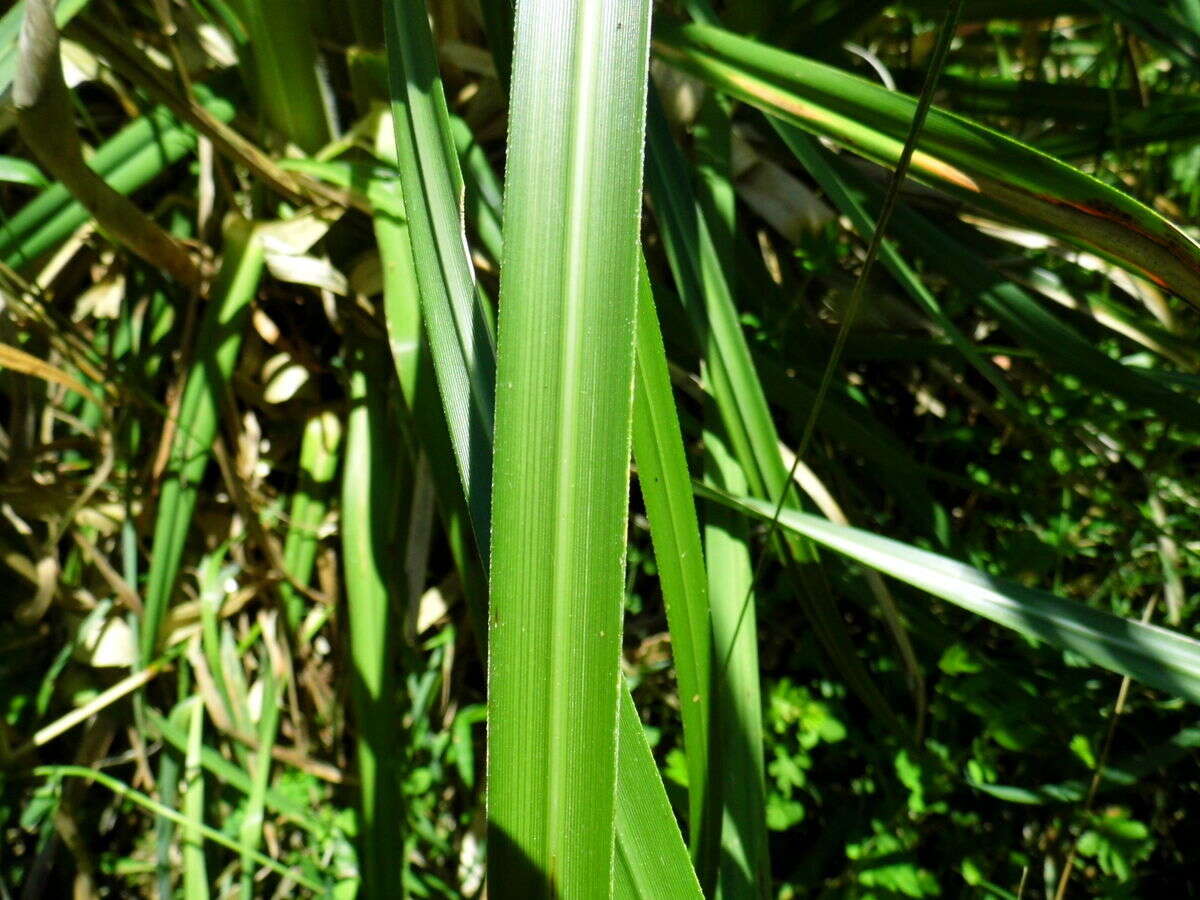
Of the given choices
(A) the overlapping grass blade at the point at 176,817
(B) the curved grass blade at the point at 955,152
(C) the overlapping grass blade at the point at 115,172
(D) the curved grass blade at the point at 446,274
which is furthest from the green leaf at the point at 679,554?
(C) the overlapping grass blade at the point at 115,172

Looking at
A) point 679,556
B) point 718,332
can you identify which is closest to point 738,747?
point 679,556

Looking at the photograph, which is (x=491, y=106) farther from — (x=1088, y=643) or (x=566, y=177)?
(x=1088, y=643)

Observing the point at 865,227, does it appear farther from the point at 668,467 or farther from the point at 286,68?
the point at 286,68

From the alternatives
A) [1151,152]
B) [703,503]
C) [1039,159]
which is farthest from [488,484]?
[1151,152]

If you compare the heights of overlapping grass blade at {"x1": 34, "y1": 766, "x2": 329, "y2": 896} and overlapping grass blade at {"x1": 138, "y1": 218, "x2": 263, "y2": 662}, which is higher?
overlapping grass blade at {"x1": 138, "y1": 218, "x2": 263, "y2": 662}

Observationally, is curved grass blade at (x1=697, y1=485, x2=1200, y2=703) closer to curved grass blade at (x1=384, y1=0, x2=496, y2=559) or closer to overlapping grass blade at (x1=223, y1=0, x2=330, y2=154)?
curved grass blade at (x1=384, y1=0, x2=496, y2=559)

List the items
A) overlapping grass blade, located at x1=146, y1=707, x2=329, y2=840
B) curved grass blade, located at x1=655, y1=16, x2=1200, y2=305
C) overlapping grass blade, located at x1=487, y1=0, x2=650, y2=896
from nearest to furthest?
1. overlapping grass blade, located at x1=487, y1=0, x2=650, y2=896
2. curved grass blade, located at x1=655, y1=16, x2=1200, y2=305
3. overlapping grass blade, located at x1=146, y1=707, x2=329, y2=840

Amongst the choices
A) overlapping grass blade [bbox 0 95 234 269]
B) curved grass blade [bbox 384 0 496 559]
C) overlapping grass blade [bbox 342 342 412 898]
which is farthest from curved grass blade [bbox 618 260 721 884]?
overlapping grass blade [bbox 0 95 234 269]
